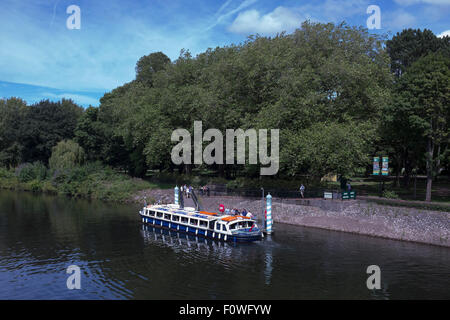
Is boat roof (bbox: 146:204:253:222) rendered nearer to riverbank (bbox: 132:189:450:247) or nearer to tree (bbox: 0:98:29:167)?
riverbank (bbox: 132:189:450:247)

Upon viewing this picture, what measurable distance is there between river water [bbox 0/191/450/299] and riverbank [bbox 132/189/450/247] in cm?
126

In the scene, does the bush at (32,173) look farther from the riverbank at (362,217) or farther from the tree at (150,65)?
the riverbank at (362,217)

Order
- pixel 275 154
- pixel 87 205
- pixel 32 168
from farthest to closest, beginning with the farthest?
pixel 32 168 → pixel 87 205 → pixel 275 154

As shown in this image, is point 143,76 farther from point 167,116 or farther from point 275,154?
→ point 275,154

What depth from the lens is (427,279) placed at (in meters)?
26.4

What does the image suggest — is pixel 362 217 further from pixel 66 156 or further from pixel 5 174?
pixel 5 174

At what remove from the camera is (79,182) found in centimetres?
7400

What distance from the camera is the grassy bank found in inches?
2726

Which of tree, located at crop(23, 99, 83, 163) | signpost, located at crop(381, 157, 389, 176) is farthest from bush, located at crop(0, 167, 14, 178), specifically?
signpost, located at crop(381, 157, 389, 176)

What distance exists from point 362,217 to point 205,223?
17179mm

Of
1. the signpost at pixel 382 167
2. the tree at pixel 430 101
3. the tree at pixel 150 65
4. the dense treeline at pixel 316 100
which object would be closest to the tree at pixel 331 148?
the dense treeline at pixel 316 100
